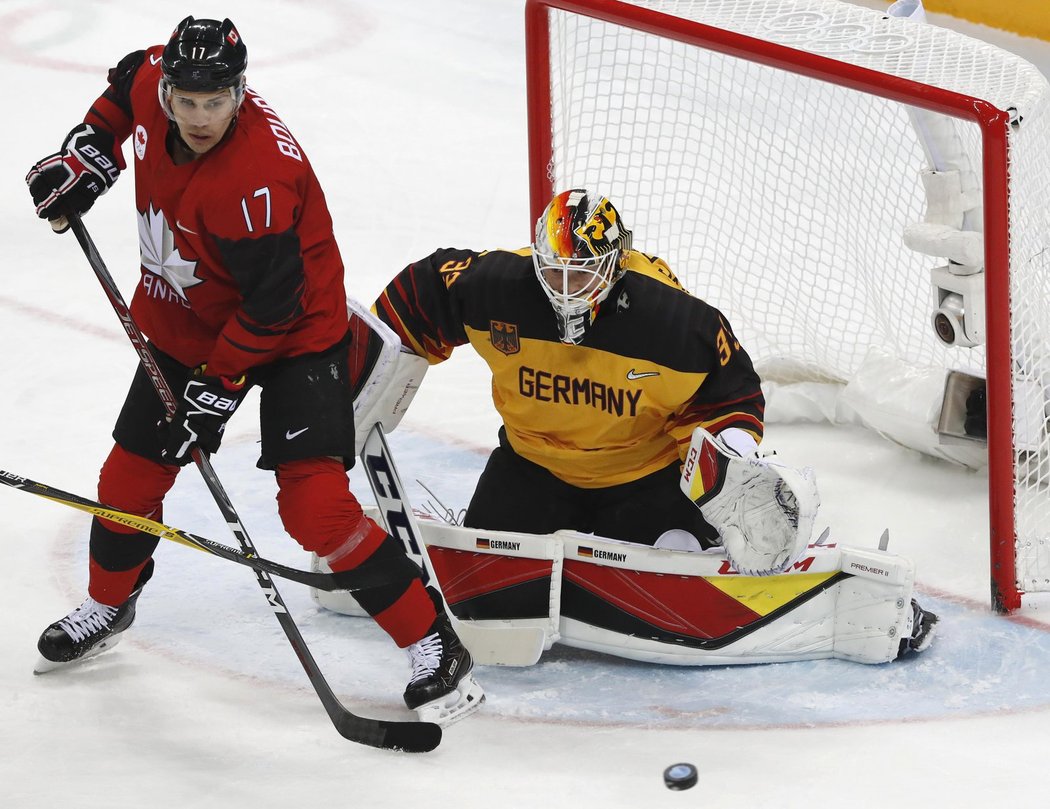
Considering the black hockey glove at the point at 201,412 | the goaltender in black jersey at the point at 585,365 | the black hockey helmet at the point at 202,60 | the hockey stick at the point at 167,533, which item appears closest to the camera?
the black hockey helmet at the point at 202,60

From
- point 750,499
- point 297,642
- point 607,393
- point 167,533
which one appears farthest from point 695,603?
point 167,533

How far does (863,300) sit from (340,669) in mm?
1771

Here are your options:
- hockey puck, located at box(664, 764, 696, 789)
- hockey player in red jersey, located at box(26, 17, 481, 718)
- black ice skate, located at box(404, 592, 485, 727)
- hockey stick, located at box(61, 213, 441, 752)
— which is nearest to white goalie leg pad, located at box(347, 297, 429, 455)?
hockey player in red jersey, located at box(26, 17, 481, 718)

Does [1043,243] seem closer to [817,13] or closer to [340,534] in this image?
[817,13]

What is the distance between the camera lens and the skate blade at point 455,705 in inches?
96.8

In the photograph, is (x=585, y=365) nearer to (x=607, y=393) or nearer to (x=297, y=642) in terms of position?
(x=607, y=393)

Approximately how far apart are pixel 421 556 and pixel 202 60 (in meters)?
Answer: 1.02

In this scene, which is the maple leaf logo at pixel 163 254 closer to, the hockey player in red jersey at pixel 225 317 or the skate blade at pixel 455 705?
the hockey player in red jersey at pixel 225 317

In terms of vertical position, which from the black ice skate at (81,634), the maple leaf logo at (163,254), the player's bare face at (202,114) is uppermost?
the player's bare face at (202,114)

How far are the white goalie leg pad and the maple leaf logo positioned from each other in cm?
36

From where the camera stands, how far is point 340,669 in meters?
2.72

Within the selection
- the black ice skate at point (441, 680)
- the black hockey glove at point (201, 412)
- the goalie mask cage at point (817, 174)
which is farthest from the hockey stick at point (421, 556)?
the goalie mask cage at point (817, 174)

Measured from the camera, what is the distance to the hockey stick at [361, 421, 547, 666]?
2.68 meters

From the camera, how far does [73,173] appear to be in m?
2.51
